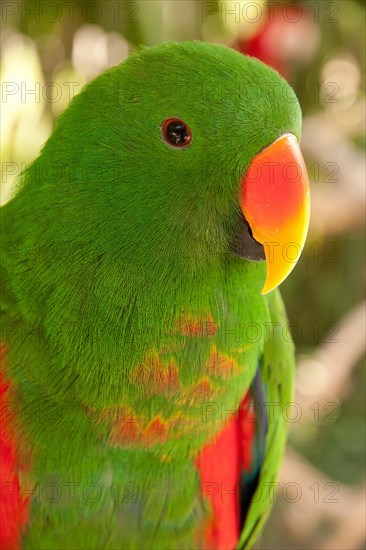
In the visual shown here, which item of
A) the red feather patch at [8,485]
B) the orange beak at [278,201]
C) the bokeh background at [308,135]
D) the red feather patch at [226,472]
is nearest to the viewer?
the orange beak at [278,201]

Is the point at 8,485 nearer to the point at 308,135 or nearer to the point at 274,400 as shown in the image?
the point at 274,400

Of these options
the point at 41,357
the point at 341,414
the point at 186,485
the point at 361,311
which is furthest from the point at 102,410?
the point at 341,414

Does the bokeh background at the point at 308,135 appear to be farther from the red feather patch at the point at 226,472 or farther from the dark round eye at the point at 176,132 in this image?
the dark round eye at the point at 176,132

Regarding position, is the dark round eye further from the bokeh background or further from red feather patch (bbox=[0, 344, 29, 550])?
the bokeh background

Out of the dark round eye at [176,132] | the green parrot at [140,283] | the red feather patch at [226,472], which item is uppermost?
the dark round eye at [176,132]

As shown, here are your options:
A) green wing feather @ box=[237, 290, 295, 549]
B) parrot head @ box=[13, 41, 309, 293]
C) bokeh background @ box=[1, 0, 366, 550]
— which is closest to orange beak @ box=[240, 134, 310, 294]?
parrot head @ box=[13, 41, 309, 293]

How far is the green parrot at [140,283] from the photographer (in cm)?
77

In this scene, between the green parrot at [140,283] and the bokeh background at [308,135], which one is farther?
the bokeh background at [308,135]

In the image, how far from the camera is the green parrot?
77cm

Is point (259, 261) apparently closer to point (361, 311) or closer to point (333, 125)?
point (361, 311)

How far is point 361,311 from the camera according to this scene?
2094 mm

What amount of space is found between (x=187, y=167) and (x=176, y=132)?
0.04 metres

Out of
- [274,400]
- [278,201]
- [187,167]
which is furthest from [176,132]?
[274,400]

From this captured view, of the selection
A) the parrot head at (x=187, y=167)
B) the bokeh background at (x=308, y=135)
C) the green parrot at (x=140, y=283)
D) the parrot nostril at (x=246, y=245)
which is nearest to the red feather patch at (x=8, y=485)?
the green parrot at (x=140, y=283)
